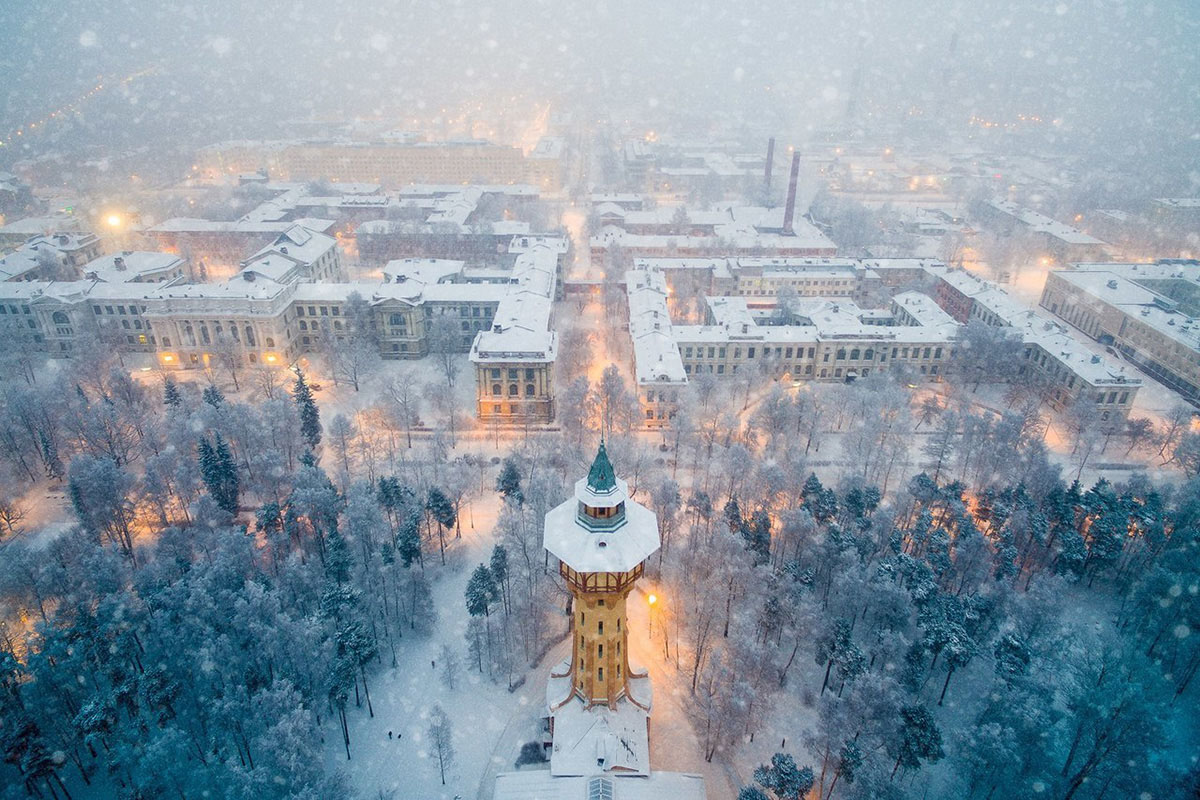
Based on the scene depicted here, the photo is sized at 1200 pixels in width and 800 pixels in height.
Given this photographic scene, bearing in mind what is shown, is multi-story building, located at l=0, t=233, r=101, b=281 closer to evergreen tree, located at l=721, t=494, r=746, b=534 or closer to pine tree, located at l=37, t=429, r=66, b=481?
pine tree, located at l=37, t=429, r=66, b=481

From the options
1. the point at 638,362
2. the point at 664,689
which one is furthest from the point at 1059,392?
the point at 664,689

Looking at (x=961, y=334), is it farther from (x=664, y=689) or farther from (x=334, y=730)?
(x=334, y=730)

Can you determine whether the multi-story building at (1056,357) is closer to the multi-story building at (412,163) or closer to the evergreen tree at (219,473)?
the evergreen tree at (219,473)

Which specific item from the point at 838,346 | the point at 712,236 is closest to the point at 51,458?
the point at 838,346

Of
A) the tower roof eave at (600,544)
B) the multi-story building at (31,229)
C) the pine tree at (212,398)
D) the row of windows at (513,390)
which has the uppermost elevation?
the tower roof eave at (600,544)

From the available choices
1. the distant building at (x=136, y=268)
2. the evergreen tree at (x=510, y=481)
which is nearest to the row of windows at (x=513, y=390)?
the evergreen tree at (x=510, y=481)

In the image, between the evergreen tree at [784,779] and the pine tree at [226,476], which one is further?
the pine tree at [226,476]
